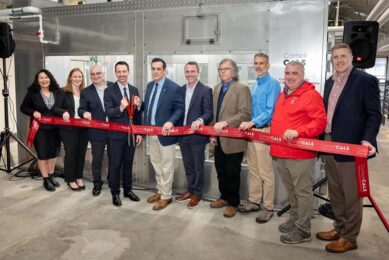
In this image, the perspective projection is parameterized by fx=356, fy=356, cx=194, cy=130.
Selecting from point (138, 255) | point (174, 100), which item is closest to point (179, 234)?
point (138, 255)

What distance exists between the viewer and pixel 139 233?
3553 mm

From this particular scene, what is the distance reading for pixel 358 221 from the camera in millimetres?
3076

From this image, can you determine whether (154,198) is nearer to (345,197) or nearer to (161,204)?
(161,204)

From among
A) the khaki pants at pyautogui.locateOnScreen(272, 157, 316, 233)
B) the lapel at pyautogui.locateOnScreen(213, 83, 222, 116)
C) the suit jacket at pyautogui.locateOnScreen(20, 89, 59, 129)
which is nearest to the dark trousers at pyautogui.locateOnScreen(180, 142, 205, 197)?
the lapel at pyautogui.locateOnScreen(213, 83, 222, 116)

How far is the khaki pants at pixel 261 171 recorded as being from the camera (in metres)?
3.89

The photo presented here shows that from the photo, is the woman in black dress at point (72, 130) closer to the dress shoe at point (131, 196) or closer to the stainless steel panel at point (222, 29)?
the dress shoe at point (131, 196)

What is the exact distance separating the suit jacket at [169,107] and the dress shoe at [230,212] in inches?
39.1

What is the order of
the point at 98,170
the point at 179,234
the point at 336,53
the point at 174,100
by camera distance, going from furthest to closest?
the point at 98,170 → the point at 174,100 → the point at 179,234 → the point at 336,53

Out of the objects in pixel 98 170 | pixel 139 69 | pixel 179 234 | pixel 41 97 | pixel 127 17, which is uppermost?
pixel 127 17

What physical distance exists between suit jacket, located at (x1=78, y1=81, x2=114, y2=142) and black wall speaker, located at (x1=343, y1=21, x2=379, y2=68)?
291cm

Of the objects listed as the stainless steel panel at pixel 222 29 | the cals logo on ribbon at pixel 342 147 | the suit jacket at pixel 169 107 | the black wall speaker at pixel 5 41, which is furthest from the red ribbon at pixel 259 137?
the black wall speaker at pixel 5 41

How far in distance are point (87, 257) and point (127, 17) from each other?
3191 mm

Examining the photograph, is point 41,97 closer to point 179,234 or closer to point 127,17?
point 127,17

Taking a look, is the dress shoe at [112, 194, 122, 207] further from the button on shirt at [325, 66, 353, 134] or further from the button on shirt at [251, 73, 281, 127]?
the button on shirt at [325, 66, 353, 134]
